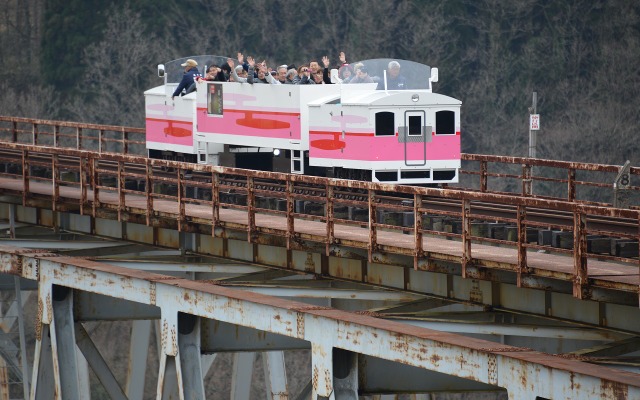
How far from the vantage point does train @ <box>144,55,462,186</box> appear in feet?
91.4

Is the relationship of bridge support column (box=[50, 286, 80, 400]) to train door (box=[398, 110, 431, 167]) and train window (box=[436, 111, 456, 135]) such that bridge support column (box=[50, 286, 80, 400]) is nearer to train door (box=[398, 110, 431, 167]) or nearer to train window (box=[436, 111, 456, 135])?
train door (box=[398, 110, 431, 167])

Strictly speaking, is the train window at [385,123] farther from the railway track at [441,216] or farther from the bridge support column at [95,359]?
the bridge support column at [95,359]

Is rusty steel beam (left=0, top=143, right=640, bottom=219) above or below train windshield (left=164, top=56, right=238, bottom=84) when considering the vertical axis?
below

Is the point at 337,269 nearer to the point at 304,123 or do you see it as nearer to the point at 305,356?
the point at 304,123

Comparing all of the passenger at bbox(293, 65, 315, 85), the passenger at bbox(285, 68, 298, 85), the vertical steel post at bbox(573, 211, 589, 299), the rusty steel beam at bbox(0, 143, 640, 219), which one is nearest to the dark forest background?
the passenger at bbox(285, 68, 298, 85)

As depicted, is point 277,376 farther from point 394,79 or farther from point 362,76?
point 394,79

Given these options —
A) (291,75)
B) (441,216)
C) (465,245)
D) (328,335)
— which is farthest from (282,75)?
(328,335)

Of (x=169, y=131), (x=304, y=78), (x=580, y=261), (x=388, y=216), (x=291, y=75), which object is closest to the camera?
(x=580, y=261)

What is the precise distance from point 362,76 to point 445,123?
192cm

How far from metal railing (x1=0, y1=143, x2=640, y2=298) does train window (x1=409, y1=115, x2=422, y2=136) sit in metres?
1.61

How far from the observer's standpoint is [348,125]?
92.3ft

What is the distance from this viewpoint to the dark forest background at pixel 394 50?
7312 centimetres

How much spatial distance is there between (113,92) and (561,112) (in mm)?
21620

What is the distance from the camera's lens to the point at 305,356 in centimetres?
6306
